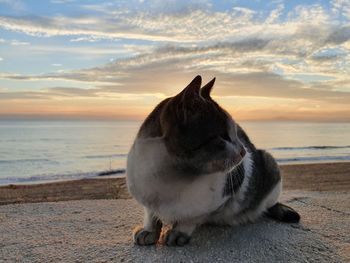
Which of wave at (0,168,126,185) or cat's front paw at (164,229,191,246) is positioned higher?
cat's front paw at (164,229,191,246)

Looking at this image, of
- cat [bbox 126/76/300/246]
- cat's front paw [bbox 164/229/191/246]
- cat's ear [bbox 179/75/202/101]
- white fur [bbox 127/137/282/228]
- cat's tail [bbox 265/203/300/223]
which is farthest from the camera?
cat's tail [bbox 265/203/300/223]

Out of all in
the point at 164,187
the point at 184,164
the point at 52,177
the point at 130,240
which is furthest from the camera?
the point at 52,177

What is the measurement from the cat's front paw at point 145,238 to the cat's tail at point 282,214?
144 cm

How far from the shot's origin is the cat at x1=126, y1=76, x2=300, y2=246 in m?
3.04

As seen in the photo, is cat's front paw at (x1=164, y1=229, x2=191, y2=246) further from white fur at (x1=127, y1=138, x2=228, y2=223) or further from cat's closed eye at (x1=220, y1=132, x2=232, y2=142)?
cat's closed eye at (x1=220, y1=132, x2=232, y2=142)

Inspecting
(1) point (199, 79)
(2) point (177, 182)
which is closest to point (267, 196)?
(2) point (177, 182)

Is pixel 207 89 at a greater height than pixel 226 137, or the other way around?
pixel 207 89

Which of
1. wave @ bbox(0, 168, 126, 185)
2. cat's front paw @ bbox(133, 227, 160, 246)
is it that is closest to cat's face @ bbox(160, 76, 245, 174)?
cat's front paw @ bbox(133, 227, 160, 246)

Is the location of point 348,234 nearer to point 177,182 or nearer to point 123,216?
point 177,182

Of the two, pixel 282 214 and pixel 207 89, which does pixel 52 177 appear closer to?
pixel 282 214

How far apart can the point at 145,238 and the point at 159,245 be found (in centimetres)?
14

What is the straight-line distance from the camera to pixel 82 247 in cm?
368

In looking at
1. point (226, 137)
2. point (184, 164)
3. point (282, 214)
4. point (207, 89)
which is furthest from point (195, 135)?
point (282, 214)

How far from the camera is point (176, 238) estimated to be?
3.55 meters
